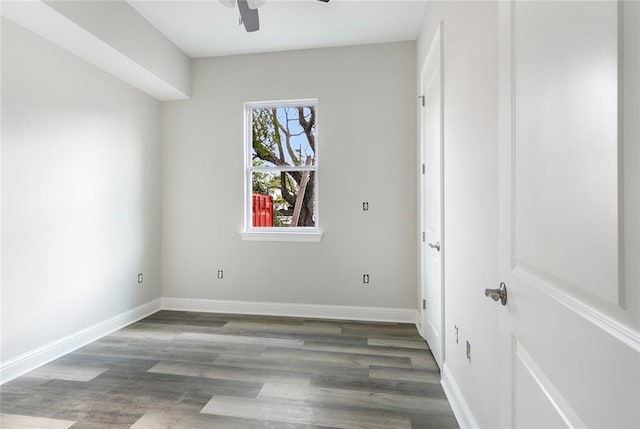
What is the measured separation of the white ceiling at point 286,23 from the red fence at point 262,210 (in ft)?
5.56

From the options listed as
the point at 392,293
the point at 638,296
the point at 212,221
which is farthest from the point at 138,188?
the point at 638,296

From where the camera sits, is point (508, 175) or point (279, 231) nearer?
point (508, 175)

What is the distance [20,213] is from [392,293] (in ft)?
10.9

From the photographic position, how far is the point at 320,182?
356cm

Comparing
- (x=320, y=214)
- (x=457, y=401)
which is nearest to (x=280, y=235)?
(x=320, y=214)

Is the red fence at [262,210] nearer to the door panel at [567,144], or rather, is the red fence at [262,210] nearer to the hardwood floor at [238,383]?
the hardwood floor at [238,383]

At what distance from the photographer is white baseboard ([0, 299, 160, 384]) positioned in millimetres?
2234

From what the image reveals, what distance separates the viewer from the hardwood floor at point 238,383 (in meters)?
1.81

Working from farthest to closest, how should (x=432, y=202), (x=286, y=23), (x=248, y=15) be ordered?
(x=286, y=23) < (x=432, y=202) < (x=248, y=15)

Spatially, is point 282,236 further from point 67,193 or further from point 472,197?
point 472,197

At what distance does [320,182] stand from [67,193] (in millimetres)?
2345

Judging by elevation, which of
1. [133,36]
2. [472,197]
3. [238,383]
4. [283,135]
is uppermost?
[133,36]

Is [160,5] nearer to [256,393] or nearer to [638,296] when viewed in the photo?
[256,393]

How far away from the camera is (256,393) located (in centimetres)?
206
